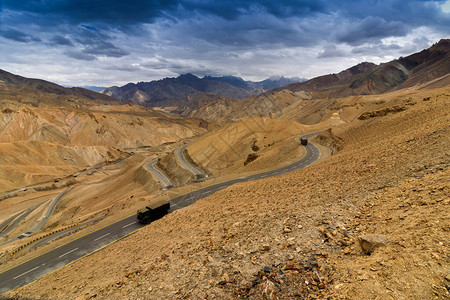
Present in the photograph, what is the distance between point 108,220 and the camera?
27.5 metres

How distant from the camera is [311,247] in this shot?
8.01 m

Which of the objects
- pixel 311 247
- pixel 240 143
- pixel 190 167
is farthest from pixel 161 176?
pixel 311 247

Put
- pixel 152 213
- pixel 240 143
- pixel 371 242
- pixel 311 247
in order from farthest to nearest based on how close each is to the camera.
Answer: pixel 240 143 < pixel 152 213 < pixel 311 247 < pixel 371 242

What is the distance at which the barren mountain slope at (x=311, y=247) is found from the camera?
568 centimetres

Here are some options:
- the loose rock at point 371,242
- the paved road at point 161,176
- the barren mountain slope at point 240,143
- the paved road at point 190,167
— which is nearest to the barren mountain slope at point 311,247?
the loose rock at point 371,242

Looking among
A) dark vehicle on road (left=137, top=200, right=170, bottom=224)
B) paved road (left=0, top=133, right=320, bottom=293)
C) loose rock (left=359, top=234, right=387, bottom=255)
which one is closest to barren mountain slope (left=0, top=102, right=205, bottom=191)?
paved road (left=0, top=133, right=320, bottom=293)

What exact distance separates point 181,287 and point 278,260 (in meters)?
3.63

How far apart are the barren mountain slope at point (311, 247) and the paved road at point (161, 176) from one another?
35.2 metres

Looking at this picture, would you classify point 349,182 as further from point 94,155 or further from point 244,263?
point 94,155

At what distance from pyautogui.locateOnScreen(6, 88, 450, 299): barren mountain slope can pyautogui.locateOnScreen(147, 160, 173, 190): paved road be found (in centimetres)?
3518

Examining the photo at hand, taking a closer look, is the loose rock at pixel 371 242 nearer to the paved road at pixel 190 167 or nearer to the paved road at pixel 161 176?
the paved road at pixel 161 176

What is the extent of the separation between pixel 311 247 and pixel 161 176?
2097 inches

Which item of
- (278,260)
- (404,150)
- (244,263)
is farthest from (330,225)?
(404,150)

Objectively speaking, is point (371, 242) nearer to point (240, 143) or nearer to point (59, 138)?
point (240, 143)
